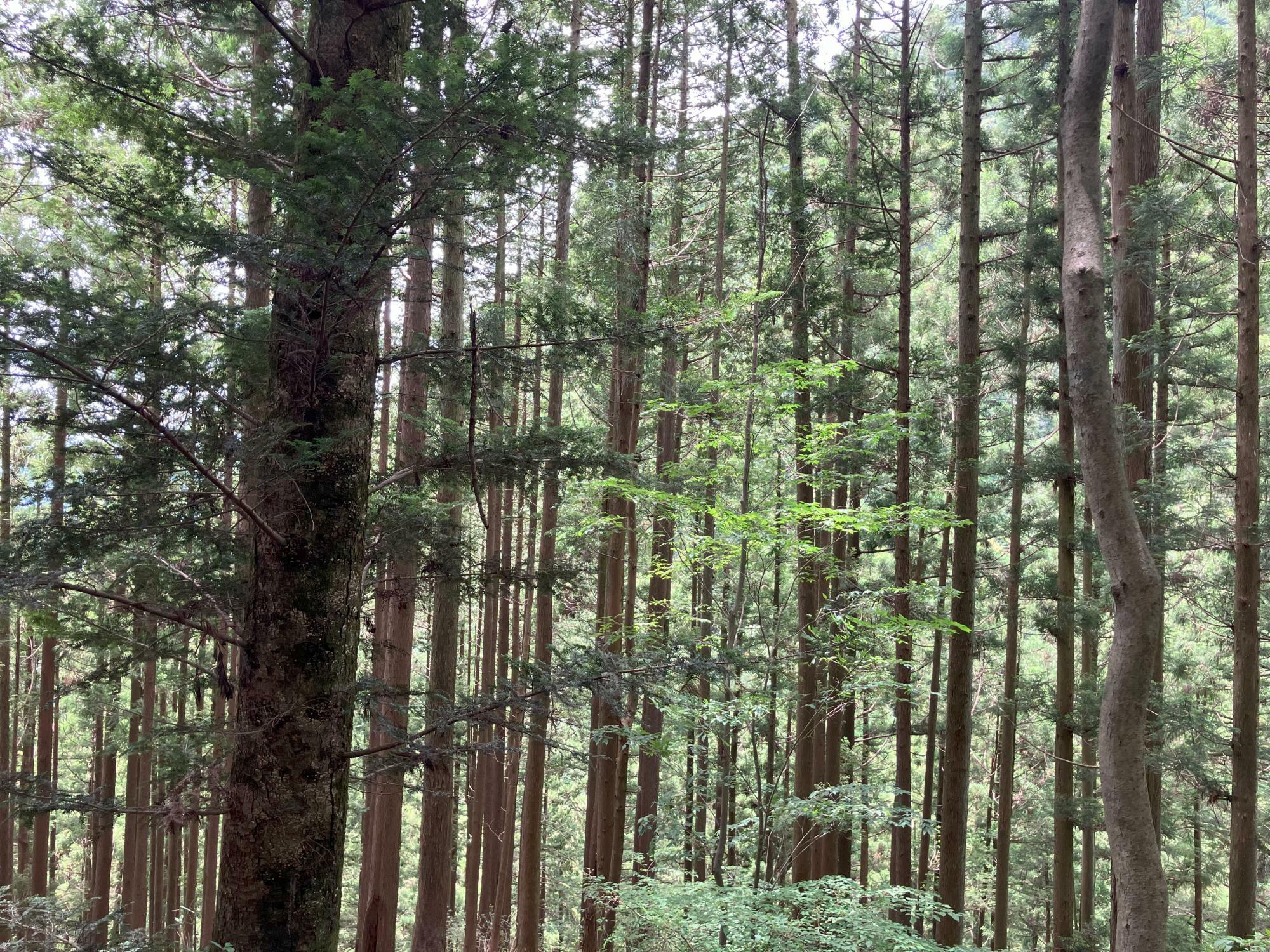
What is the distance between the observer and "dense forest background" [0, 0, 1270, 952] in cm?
362

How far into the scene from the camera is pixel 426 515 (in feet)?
17.7

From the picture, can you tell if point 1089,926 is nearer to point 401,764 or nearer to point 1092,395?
point 1092,395

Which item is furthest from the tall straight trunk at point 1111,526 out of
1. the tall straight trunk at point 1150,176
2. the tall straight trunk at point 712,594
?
the tall straight trunk at point 1150,176

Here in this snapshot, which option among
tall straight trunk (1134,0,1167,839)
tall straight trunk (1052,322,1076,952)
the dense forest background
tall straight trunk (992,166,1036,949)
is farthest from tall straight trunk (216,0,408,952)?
tall straight trunk (992,166,1036,949)

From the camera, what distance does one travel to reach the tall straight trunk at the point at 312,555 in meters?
3.42

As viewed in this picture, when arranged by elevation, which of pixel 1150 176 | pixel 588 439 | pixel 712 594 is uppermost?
pixel 1150 176

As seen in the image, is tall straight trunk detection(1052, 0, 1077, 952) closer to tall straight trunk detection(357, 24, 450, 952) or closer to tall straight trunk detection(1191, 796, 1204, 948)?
tall straight trunk detection(1191, 796, 1204, 948)

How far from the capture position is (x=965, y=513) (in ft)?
26.1

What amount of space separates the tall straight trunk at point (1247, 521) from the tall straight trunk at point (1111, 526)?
151 inches

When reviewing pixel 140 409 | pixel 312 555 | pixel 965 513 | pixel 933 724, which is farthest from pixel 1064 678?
pixel 140 409

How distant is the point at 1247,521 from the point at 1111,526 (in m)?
4.29

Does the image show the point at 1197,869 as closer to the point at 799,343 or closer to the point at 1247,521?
the point at 1247,521

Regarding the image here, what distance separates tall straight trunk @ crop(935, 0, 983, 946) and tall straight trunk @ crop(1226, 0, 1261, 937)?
2333 mm

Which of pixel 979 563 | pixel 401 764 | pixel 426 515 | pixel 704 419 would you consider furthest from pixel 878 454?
pixel 401 764
